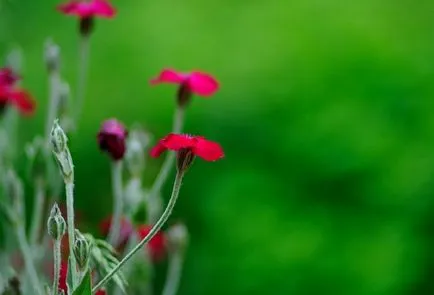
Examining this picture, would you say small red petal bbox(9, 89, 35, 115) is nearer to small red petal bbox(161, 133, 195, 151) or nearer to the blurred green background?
small red petal bbox(161, 133, 195, 151)

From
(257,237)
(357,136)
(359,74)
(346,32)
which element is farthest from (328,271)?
(346,32)

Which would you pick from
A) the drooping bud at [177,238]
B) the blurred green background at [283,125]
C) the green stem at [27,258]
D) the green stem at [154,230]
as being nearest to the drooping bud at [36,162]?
the green stem at [27,258]

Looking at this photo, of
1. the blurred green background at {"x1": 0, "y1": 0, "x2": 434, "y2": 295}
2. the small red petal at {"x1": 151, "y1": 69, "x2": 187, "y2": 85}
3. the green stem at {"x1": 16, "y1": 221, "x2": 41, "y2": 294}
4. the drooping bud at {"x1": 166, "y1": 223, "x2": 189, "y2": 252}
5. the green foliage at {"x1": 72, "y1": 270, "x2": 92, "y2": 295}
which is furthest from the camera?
the blurred green background at {"x1": 0, "y1": 0, "x2": 434, "y2": 295}

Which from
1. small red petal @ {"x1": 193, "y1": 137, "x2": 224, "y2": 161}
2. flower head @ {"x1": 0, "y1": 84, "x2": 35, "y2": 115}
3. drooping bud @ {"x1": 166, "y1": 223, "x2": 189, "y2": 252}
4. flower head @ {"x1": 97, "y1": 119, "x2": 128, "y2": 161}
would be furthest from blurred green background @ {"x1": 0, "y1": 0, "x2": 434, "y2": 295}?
small red petal @ {"x1": 193, "y1": 137, "x2": 224, "y2": 161}

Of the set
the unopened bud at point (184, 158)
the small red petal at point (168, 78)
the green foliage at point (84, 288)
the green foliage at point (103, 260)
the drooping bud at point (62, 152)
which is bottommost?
the green foliage at point (84, 288)

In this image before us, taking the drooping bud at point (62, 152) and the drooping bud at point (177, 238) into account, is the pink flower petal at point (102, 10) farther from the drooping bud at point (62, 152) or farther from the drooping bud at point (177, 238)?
the drooping bud at point (62, 152)

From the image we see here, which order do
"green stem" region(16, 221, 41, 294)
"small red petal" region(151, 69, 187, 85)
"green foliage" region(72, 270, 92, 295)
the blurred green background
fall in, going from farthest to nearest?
the blurred green background < "small red petal" region(151, 69, 187, 85) < "green stem" region(16, 221, 41, 294) < "green foliage" region(72, 270, 92, 295)
